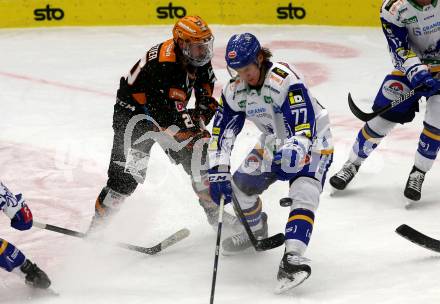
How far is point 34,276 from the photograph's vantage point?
3.87 m

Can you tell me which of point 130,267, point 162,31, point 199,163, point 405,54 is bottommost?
point 162,31

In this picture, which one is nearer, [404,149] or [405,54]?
[405,54]

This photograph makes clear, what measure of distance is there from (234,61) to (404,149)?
2505 mm

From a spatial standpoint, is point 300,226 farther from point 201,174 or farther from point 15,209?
point 15,209

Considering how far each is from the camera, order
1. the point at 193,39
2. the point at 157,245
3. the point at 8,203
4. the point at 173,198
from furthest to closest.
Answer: the point at 173,198 → the point at 157,245 → the point at 193,39 → the point at 8,203

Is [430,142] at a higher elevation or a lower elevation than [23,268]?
higher

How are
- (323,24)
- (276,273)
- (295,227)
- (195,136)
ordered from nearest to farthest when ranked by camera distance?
(295,227), (276,273), (195,136), (323,24)

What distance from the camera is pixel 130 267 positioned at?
428cm

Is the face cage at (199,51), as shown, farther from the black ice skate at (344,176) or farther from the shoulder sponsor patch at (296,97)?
the black ice skate at (344,176)

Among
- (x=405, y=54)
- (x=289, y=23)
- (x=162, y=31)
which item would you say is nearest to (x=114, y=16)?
(x=162, y=31)

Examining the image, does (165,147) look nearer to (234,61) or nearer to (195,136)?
(195,136)

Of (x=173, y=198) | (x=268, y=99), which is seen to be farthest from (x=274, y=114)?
(x=173, y=198)

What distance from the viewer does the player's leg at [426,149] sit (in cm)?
484

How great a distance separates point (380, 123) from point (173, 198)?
55.5 inches
